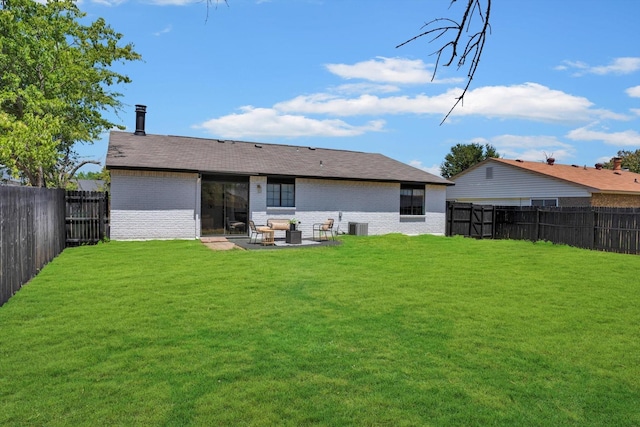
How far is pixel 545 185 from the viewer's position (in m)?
27.8

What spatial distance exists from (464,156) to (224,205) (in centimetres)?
4372

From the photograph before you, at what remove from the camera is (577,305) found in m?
7.26

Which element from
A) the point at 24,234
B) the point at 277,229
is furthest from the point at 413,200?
the point at 24,234

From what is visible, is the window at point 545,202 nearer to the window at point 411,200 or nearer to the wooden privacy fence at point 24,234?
the window at point 411,200

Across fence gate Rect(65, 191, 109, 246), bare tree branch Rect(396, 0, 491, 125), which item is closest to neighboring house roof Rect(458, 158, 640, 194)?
fence gate Rect(65, 191, 109, 246)

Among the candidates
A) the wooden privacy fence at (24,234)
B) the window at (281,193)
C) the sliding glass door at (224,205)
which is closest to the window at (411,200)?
the window at (281,193)

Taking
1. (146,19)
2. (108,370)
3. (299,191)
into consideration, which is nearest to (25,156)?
(299,191)

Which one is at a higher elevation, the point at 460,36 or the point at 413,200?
the point at 460,36

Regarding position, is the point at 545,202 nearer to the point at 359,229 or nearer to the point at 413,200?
the point at 413,200

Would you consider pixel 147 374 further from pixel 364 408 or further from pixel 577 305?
pixel 577 305

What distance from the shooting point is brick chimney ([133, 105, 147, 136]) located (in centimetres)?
2141

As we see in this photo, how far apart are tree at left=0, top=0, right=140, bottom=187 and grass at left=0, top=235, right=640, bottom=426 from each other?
10144mm

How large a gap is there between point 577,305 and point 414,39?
271 inches

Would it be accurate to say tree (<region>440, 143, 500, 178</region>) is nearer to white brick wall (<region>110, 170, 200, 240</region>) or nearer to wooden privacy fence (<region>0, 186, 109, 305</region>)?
white brick wall (<region>110, 170, 200, 240</region>)
